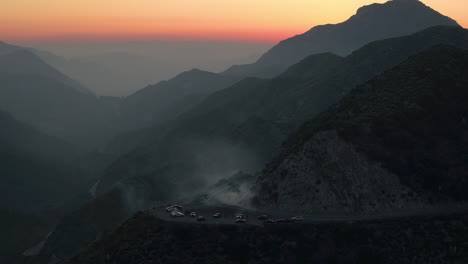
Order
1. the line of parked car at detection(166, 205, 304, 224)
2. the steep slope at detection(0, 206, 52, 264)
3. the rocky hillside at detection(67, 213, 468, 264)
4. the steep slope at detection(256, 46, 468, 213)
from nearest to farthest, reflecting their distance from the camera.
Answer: the rocky hillside at detection(67, 213, 468, 264) → the line of parked car at detection(166, 205, 304, 224) → the steep slope at detection(256, 46, 468, 213) → the steep slope at detection(0, 206, 52, 264)

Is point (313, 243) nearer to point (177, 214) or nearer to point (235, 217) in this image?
point (235, 217)

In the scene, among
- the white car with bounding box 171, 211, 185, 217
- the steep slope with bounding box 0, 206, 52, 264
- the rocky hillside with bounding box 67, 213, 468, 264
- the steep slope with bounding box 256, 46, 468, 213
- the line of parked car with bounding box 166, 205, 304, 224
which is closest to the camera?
the rocky hillside with bounding box 67, 213, 468, 264

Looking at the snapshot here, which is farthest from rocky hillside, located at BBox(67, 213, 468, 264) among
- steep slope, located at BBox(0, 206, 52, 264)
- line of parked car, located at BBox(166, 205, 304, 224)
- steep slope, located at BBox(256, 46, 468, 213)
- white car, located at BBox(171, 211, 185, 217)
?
steep slope, located at BBox(0, 206, 52, 264)

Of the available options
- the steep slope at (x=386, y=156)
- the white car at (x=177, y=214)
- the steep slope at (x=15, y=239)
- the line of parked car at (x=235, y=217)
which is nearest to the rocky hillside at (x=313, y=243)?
the line of parked car at (x=235, y=217)

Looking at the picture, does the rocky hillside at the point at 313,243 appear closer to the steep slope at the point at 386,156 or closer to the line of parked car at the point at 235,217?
the line of parked car at the point at 235,217

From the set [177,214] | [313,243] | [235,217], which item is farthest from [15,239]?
[313,243]

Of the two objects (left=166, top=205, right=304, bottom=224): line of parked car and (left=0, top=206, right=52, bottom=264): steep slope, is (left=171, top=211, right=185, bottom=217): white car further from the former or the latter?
(left=0, top=206, right=52, bottom=264): steep slope
